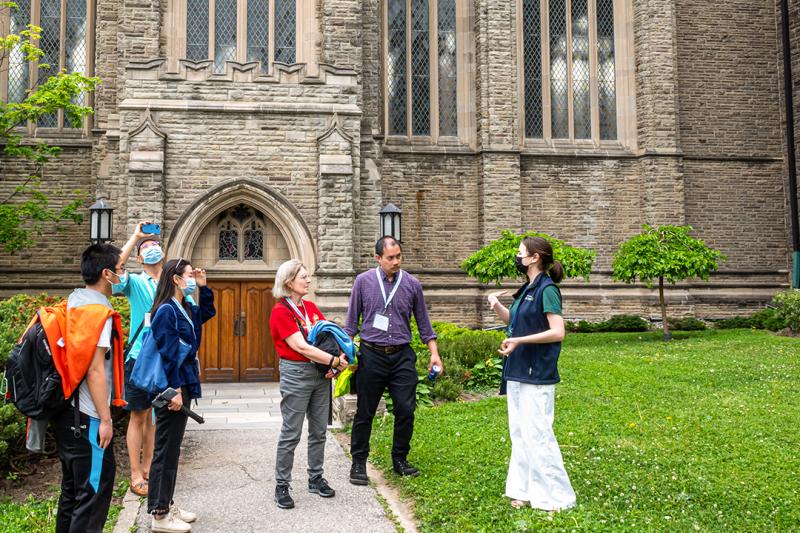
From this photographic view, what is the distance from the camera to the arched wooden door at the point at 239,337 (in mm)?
12766

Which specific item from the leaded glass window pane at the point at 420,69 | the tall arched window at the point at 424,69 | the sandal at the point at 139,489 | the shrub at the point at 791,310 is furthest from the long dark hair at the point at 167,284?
the shrub at the point at 791,310

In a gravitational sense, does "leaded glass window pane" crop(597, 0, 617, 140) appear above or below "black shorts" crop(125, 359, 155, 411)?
Result: above

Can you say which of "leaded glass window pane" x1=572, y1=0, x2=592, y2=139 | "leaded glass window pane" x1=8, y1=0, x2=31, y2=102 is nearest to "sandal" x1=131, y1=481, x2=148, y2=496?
"leaded glass window pane" x1=8, y1=0, x2=31, y2=102

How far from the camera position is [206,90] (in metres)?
12.8

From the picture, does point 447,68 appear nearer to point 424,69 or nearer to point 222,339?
point 424,69

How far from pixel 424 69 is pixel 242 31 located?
5489 mm

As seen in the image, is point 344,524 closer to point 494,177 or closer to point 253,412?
point 253,412

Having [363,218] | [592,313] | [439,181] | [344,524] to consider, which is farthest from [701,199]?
[344,524]

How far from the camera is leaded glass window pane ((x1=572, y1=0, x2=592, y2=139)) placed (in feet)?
62.5

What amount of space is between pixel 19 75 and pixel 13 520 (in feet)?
52.1

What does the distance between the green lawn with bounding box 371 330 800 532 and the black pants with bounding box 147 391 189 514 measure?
1.80 metres

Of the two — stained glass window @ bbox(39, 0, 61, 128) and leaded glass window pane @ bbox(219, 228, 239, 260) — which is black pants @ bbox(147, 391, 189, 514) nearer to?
leaded glass window pane @ bbox(219, 228, 239, 260)

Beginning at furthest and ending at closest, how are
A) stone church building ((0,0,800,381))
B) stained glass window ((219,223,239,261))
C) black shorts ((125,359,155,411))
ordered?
stained glass window ((219,223,239,261)) < stone church building ((0,0,800,381)) < black shorts ((125,359,155,411))

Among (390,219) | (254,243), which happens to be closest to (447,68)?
(390,219)
